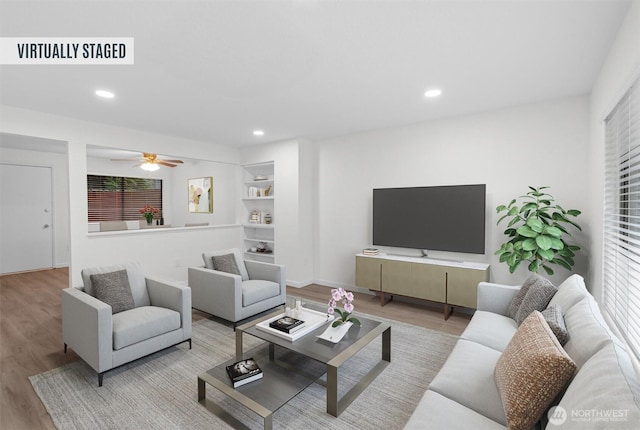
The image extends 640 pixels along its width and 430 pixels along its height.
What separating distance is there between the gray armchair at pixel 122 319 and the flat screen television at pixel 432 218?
2763 mm

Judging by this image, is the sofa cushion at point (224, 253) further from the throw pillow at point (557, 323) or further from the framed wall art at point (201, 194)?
the framed wall art at point (201, 194)

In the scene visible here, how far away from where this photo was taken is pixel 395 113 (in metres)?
3.77

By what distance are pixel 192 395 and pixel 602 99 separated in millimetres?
3930

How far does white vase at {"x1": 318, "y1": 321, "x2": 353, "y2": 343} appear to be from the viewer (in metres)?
2.29

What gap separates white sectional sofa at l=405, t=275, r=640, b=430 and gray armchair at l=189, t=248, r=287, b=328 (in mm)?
2199

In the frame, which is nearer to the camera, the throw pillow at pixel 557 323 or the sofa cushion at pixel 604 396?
the sofa cushion at pixel 604 396

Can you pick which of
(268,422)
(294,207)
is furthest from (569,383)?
(294,207)

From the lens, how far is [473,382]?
1.60 m

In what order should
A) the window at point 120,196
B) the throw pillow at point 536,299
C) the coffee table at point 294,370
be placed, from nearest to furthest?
the coffee table at point 294,370 → the throw pillow at point 536,299 → the window at point 120,196

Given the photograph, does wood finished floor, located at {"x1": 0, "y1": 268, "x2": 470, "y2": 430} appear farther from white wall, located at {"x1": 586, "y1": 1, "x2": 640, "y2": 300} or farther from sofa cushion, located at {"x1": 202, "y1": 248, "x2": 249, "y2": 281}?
white wall, located at {"x1": 586, "y1": 1, "x2": 640, "y2": 300}

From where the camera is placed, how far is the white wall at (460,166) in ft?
10.8

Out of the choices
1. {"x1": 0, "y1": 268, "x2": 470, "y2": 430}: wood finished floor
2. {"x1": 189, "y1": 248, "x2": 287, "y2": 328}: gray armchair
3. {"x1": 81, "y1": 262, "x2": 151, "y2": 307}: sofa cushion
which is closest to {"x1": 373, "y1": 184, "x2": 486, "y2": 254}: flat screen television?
{"x1": 0, "y1": 268, "x2": 470, "y2": 430}: wood finished floor

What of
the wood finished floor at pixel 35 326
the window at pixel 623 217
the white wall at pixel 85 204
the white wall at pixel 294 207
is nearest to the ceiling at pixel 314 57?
the white wall at pixel 85 204

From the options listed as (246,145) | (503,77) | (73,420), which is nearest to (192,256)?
(246,145)
